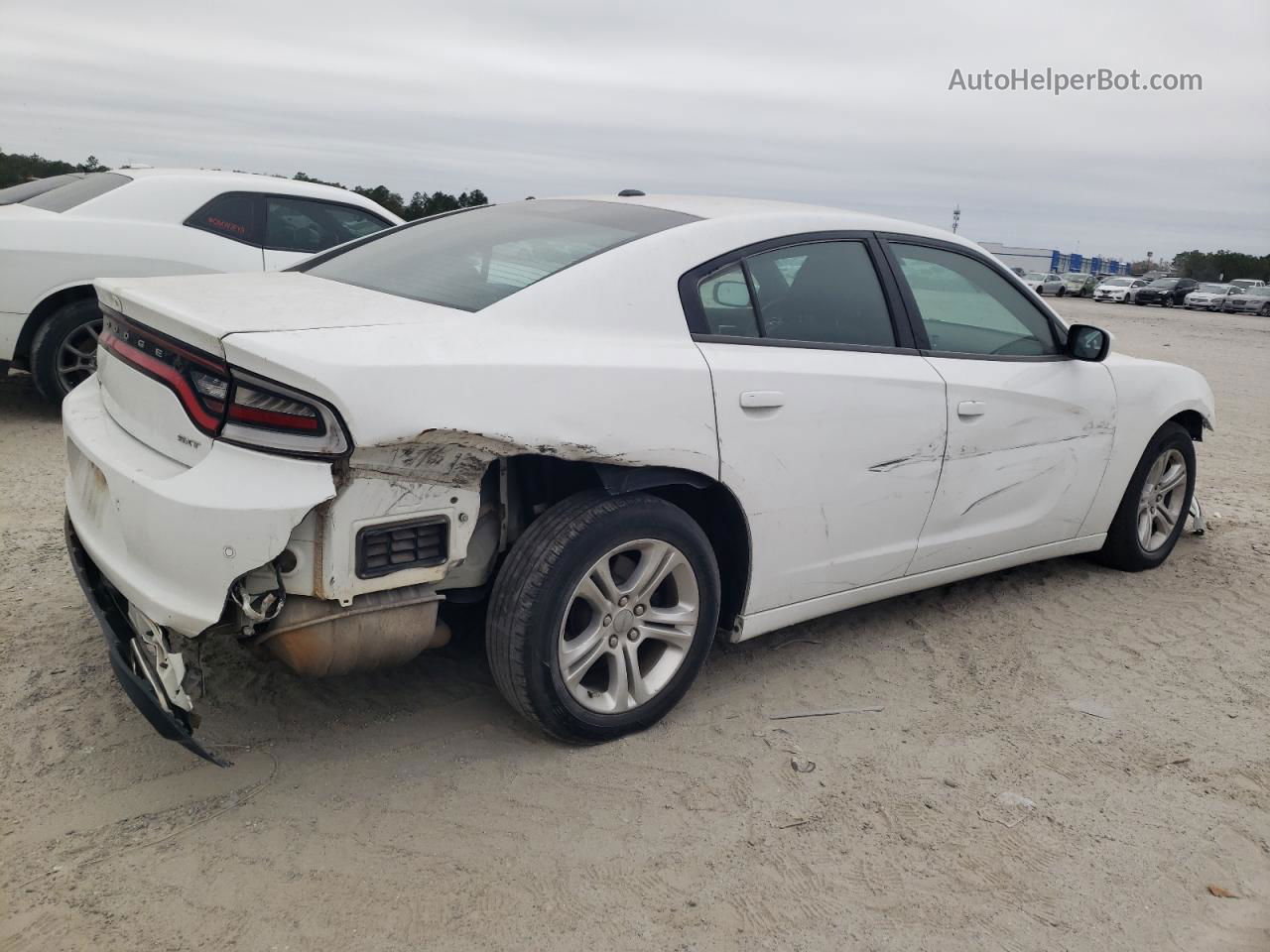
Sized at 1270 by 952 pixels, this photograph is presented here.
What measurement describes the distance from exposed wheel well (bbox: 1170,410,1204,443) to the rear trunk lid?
3726 mm

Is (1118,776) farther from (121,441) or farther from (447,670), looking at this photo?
(121,441)

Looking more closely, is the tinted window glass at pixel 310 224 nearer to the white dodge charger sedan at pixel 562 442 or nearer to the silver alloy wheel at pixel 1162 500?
the white dodge charger sedan at pixel 562 442

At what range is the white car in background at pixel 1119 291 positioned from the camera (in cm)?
4094

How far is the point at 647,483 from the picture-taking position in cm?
308

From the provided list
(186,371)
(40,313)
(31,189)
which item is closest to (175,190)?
(40,313)

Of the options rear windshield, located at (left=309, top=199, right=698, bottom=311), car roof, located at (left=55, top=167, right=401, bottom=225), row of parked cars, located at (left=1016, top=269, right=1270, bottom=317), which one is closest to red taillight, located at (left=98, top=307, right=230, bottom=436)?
rear windshield, located at (left=309, top=199, right=698, bottom=311)

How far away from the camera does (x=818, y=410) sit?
3.38 m

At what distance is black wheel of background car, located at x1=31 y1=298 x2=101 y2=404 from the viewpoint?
649 centimetres

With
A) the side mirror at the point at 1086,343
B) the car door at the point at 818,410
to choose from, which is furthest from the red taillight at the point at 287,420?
the side mirror at the point at 1086,343

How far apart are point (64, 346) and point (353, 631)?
15.9 ft

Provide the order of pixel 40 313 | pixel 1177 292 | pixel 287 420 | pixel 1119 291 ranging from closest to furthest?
pixel 287 420, pixel 40 313, pixel 1177 292, pixel 1119 291

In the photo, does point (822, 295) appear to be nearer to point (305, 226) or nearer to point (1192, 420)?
point (1192, 420)

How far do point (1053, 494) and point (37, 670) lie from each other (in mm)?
3752

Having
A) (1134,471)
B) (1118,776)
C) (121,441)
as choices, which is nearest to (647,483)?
(121,441)
